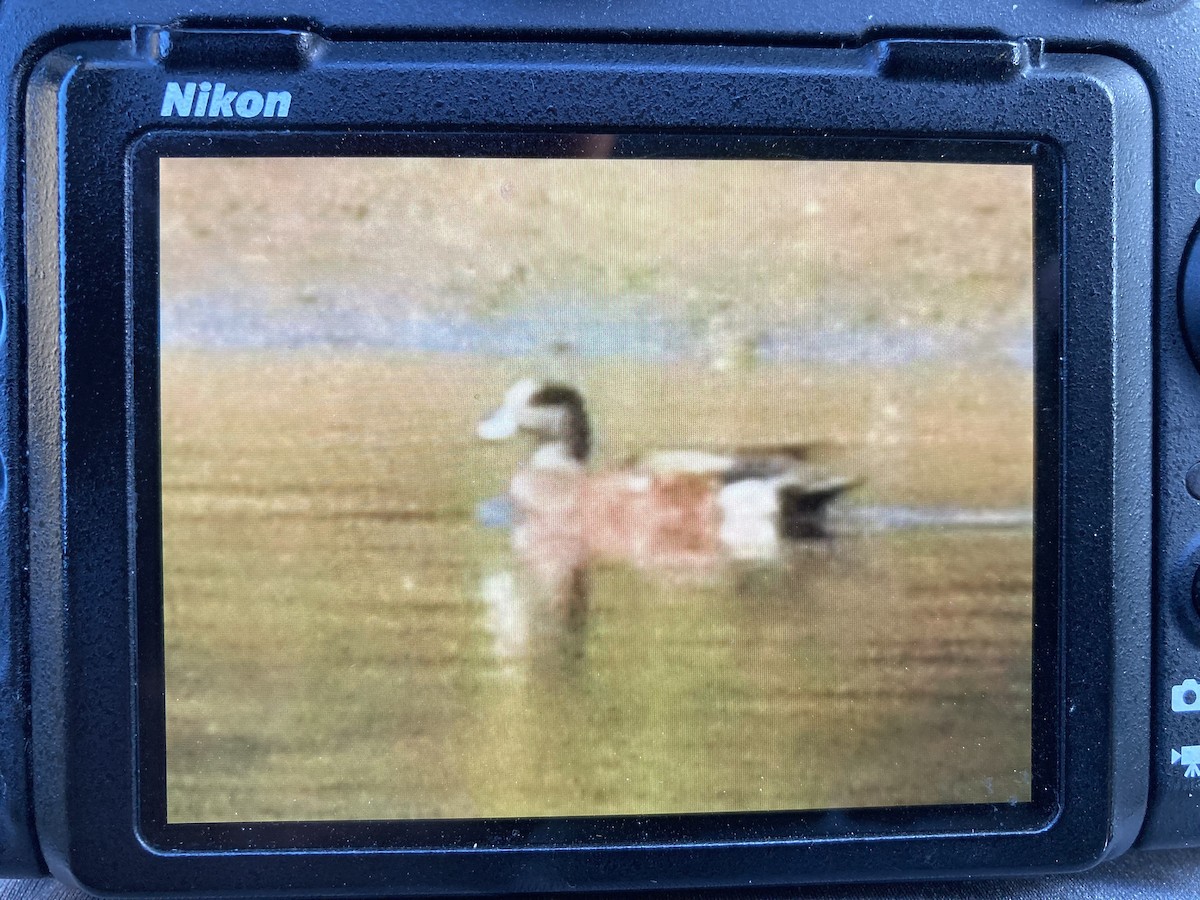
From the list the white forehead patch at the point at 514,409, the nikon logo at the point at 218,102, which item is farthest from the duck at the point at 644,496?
the nikon logo at the point at 218,102

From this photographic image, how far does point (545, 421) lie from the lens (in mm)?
334

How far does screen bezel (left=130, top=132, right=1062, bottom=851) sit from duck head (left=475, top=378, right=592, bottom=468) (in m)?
0.09

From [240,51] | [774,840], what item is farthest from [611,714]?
[240,51]

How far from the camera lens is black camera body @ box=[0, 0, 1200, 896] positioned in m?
0.33

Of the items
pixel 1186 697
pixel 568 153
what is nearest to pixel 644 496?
pixel 568 153

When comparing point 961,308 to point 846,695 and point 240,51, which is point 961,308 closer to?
point 846,695

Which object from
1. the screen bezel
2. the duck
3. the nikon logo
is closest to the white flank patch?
the duck

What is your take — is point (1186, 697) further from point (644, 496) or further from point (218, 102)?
point (218, 102)

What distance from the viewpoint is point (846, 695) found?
0.34 meters

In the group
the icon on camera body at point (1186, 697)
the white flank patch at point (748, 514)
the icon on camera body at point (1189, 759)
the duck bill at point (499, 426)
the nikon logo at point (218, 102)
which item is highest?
the nikon logo at point (218, 102)

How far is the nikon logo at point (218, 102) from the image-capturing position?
13.1 inches

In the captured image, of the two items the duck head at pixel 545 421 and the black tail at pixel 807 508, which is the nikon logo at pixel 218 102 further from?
the black tail at pixel 807 508

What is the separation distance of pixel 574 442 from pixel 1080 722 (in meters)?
0.23

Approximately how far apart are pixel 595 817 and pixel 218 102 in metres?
0.31
